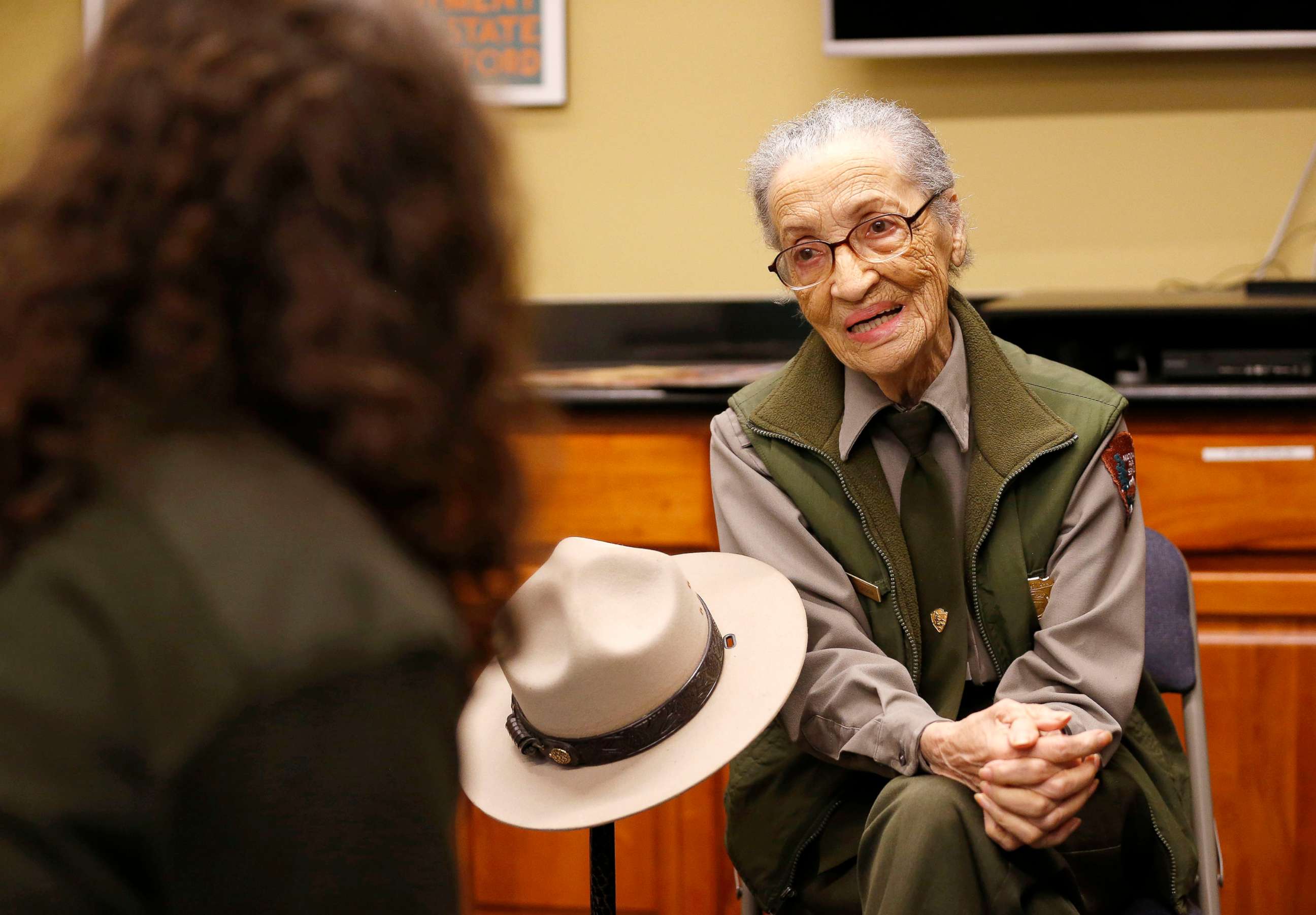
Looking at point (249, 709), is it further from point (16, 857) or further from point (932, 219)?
point (932, 219)

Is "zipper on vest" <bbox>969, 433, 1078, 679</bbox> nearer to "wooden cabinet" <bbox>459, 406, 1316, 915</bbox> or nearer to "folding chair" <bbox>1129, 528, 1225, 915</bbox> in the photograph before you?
"folding chair" <bbox>1129, 528, 1225, 915</bbox>

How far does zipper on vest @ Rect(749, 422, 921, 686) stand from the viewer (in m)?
1.43

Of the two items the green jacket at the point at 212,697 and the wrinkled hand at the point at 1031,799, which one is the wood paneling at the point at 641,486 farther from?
the green jacket at the point at 212,697

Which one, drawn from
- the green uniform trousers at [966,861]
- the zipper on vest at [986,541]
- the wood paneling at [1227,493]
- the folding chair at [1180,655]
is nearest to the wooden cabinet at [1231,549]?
the wood paneling at [1227,493]

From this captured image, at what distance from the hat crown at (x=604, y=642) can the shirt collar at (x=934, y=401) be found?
36 cm

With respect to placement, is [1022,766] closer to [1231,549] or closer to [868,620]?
[868,620]

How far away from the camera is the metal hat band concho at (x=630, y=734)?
46.1 inches

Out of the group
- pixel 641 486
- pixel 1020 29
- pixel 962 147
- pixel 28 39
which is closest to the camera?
pixel 641 486

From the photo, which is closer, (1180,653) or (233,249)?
(233,249)

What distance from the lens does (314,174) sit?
583 mm

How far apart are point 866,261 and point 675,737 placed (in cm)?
64

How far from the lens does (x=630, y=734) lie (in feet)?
3.84

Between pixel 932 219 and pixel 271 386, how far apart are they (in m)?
1.08

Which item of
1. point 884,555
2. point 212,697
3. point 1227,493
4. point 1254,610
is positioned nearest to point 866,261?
point 884,555
